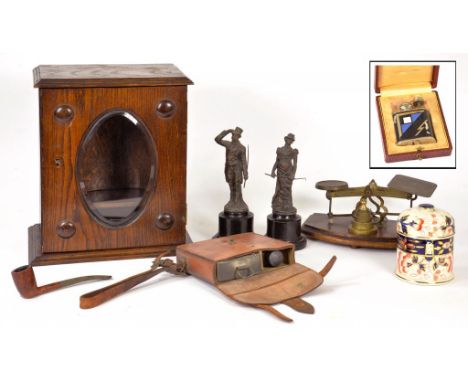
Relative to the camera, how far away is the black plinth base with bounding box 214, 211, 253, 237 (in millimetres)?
4176

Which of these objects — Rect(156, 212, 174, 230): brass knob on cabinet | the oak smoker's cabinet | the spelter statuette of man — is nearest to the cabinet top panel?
the oak smoker's cabinet

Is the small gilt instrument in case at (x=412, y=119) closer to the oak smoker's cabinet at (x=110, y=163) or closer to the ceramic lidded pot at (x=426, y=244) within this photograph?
the ceramic lidded pot at (x=426, y=244)

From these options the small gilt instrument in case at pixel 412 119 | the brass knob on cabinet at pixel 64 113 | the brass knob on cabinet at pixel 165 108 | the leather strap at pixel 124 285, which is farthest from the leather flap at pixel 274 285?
the small gilt instrument in case at pixel 412 119

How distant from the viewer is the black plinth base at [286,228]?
13.7ft

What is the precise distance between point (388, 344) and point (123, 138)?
1487 mm

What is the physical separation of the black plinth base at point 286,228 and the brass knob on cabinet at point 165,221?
0.45 m

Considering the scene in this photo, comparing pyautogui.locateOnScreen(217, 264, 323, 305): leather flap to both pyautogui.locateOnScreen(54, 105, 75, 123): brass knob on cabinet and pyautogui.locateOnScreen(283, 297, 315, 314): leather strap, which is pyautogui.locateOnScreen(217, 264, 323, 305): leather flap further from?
pyautogui.locateOnScreen(54, 105, 75, 123): brass knob on cabinet

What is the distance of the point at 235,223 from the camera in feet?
13.7

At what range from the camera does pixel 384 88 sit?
5082 mm

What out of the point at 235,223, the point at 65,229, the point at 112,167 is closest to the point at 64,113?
the point at 112,167

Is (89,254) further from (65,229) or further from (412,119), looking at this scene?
(412,119)

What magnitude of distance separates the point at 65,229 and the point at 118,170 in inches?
13.3

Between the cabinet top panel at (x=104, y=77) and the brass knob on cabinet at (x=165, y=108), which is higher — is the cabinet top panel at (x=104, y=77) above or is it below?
above

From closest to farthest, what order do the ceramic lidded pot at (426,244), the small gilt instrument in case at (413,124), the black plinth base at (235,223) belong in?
1. the ceramic lidded pot at (426,244)
2. the black plinth base at (235,223)
3. the small gilt instrument in case at (413,124)
